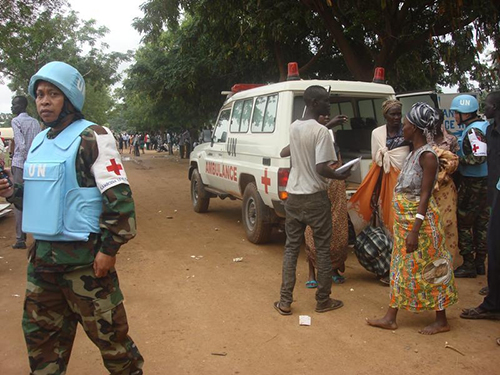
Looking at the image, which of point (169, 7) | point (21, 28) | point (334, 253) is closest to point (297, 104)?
point (334, 253)

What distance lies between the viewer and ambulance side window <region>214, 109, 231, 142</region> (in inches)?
304

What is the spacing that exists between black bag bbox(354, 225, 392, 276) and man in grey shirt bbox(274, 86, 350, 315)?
0.82 metres

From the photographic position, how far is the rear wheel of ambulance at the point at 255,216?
6.40 metres

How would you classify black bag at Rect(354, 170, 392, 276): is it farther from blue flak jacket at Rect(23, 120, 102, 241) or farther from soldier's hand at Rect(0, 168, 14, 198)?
soldier's hand at Rect(0, 168, 14, 198)

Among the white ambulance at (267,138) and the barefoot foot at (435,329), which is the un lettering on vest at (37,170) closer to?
the barefoot foot at (435,329)

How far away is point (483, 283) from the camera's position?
5000 millimetres

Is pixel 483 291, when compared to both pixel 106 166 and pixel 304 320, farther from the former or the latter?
pixel 106 166

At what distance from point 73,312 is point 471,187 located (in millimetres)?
4075

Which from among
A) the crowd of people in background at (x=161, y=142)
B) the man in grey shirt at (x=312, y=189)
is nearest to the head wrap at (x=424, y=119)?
the man in grey shirt at (x=312, y=189)

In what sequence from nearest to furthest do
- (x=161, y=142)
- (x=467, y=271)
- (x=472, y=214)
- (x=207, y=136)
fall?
(x=472, y=214), (x=467, y=271), (x=207, y=136), (x=161, y=142)

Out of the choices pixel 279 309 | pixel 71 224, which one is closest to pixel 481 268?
pixel 279 309

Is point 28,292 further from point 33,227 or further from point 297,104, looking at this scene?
point 297,104

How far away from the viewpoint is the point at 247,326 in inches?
157

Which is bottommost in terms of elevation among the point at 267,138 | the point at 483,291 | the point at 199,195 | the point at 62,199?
the point at 483,291
